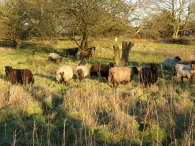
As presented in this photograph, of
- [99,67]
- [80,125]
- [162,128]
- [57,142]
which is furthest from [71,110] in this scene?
[99,67]

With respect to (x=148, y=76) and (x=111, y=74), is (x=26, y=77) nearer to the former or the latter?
(x=111, y=74)

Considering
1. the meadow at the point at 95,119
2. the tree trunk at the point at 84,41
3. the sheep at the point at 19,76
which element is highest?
the tree trunk at the point at 84,41

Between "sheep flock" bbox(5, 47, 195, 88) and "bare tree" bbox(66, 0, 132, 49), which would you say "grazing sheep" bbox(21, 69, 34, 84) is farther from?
"bare tree" bbox(66, 0, 132, 49)

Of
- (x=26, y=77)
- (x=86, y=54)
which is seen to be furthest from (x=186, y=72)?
(x=86, y=54)

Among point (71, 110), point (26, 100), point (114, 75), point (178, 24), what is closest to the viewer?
point (71, 110)

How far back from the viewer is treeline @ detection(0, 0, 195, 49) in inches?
1014

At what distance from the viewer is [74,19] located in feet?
85.6

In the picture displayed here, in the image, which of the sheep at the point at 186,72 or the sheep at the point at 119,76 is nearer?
the sheep at the point at 119,76

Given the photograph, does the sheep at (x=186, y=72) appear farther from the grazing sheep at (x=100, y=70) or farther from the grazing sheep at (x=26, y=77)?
the grazing sheep at (x=26, y=77)

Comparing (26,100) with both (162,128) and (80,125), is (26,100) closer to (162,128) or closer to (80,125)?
(80,125)

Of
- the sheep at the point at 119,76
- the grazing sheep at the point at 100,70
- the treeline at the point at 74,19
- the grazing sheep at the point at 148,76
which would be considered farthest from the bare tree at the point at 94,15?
the grazing sheep at the point at 148,76

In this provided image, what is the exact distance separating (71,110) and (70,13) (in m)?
18.3

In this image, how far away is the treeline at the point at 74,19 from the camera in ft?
84.5

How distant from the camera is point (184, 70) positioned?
14.7 meters
